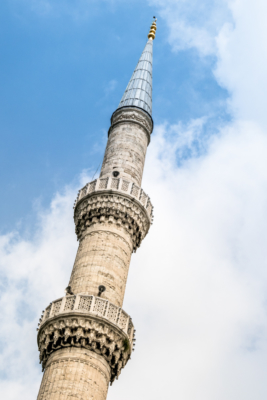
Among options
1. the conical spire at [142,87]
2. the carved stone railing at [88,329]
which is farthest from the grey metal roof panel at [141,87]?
the carved stone railing at [88,329]

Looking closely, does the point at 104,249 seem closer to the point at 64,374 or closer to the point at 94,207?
the point at 94,207

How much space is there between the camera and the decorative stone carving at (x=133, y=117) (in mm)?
22688

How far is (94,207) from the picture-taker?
61.9 feet

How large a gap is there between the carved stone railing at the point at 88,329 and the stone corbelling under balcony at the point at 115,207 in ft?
11.5

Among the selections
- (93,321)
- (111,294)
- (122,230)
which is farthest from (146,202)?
(93,321)

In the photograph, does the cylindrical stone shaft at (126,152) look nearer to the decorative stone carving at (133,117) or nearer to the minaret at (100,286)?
the minaret at (100,286)

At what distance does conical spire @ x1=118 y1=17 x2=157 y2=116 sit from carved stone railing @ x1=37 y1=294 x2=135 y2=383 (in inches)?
407

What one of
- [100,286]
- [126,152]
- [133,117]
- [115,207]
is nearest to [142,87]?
[133,117]

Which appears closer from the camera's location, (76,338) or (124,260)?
(76,338)

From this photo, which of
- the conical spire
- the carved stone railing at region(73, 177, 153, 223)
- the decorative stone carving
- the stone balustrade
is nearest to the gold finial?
the conical spire

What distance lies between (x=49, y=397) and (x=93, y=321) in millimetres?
2222

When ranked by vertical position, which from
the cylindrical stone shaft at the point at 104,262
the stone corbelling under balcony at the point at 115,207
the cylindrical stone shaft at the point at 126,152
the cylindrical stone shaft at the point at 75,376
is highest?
the cylindrical stone shaft at the point at 126,152

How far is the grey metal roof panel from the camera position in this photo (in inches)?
941

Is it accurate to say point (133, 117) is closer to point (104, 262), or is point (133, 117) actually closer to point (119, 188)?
point (119, 188)
